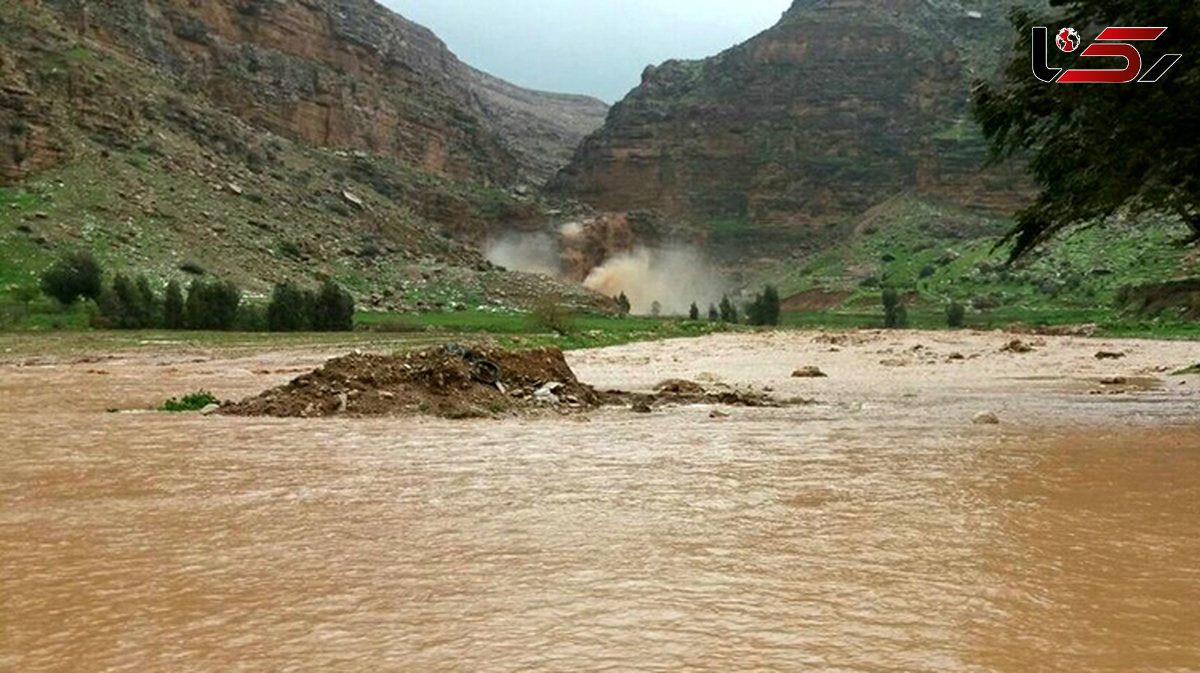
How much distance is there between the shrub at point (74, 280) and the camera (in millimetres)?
54594

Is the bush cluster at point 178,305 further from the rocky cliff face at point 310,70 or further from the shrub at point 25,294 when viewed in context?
the rocky cliff face at point 310,70

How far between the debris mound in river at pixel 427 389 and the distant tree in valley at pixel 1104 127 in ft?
26.4

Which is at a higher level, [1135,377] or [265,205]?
[265,205]

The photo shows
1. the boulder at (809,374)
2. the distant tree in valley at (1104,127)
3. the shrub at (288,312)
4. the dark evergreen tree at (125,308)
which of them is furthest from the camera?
the shrub at (288,312)

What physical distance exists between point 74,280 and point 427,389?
160 ft

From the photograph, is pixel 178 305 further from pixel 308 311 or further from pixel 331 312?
pixel 331 312

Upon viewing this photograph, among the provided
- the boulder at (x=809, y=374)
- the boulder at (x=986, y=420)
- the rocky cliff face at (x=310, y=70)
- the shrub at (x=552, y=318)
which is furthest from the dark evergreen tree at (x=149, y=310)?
the rocky cliff face at (x=310, y=70)

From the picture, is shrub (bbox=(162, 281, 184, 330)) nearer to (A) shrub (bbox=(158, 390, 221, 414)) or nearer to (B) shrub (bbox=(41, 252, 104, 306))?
(B) shrub (bbox=(41, 252, 104, 306))

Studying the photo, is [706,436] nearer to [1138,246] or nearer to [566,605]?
[566,605]

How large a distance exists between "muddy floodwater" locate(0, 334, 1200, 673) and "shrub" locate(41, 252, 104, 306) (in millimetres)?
49119

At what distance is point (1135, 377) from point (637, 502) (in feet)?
77.0

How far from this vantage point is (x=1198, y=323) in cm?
5741

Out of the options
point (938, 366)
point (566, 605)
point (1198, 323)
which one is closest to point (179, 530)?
point (566, 605)

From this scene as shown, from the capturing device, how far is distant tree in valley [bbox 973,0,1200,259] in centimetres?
1223
